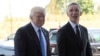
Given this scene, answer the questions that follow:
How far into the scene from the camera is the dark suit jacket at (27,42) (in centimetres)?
251

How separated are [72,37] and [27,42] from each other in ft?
1.81

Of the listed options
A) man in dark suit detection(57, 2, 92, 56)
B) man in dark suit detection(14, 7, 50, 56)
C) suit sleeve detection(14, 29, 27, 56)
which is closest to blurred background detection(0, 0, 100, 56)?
man in dark suit detection(57, 2, 92, 56)

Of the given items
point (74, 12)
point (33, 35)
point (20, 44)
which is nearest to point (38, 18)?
point (33, 35)

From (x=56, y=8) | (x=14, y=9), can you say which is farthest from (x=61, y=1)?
(x=14, y=9)

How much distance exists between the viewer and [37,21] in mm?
2568

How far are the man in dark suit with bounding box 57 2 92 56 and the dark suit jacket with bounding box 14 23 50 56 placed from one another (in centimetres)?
33

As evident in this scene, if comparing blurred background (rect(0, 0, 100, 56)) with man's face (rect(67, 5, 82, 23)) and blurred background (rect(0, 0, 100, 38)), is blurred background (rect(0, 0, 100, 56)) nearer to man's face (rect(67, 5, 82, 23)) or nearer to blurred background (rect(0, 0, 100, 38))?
blurred background (rect(0, 0, 100, 38))

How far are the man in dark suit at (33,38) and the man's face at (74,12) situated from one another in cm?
38

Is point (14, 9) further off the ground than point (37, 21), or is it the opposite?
point (14, 9)

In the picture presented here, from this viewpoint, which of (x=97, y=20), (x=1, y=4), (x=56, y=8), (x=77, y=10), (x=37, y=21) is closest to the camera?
(x=37, y=21)

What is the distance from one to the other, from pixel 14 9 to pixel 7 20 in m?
0.54

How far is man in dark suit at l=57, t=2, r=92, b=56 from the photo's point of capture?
2850 millimetres

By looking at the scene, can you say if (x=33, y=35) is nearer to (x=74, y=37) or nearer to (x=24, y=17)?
(x=74, y=37)

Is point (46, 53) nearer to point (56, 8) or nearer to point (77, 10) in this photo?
point (77, 10)
